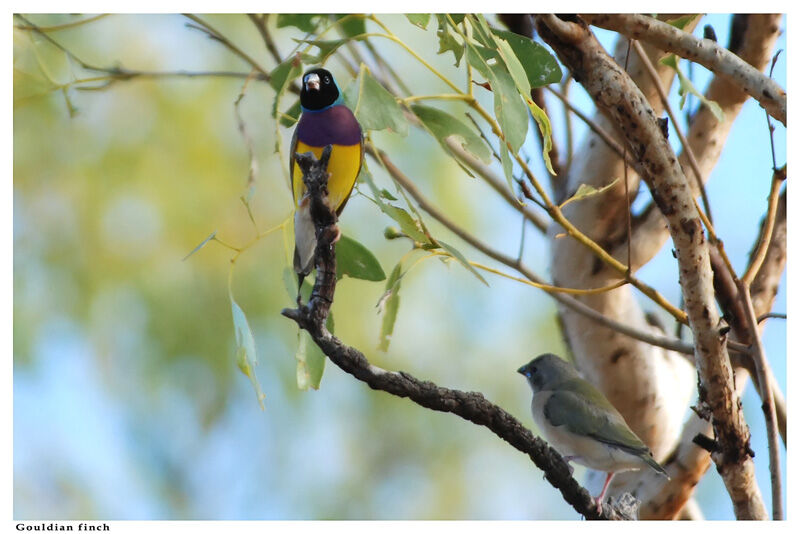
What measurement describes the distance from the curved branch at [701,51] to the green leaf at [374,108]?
0.39 meters

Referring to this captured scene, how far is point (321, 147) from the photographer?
121 cm

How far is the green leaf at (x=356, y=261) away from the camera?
136 cm

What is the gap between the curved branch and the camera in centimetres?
135

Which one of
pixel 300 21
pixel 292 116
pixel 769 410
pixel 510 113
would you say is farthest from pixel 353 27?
pixel 769 410

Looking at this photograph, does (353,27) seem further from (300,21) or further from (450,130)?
(450,130)

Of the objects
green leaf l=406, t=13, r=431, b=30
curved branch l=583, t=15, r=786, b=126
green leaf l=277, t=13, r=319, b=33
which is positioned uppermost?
green leaf l=277, t=13, r=319, b=33

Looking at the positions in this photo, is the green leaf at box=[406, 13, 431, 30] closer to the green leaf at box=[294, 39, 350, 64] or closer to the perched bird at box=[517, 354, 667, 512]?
the green leaf at box=[294, 39, 350, 64]

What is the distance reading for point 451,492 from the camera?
230cm

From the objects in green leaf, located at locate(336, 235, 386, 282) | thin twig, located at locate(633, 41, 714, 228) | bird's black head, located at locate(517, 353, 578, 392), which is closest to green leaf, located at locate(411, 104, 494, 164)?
green leaf, located at locate(336, 235, 386, 282)

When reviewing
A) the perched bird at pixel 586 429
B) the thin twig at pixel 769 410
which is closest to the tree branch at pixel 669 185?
the thin twig at pixel 769 410

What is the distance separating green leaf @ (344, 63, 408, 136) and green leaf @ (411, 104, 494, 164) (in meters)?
0.11

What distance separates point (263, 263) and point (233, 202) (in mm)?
177

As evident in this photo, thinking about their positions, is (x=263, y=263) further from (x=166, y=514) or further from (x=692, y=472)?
(x=692, y=472)
